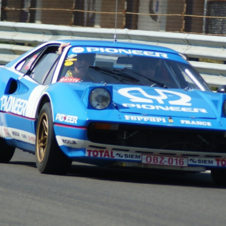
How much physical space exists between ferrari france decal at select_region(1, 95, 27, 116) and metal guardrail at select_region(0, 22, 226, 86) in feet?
12.5

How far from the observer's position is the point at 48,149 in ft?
20.4

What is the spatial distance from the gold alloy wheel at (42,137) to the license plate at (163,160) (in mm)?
929

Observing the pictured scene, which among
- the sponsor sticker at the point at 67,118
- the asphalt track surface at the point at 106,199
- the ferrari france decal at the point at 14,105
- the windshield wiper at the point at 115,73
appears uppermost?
the windshield wiper at the point at 115,73

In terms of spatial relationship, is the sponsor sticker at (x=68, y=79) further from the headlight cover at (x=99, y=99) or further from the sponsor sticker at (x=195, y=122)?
the sponsor sticker at (x=195, y=122)

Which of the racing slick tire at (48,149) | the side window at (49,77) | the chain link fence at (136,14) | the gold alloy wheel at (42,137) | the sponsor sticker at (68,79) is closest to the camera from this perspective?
the racing slick tire at (48,149)

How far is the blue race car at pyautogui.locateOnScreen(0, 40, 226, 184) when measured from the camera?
5.98 meters

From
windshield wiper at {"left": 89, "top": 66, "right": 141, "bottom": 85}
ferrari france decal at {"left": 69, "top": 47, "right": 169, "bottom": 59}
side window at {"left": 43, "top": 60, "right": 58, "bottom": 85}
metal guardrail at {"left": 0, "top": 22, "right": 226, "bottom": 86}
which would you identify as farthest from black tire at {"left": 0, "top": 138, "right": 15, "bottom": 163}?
metal guardrail at {"left": 0, "top": 22, "right": 226, "bottom": 86}

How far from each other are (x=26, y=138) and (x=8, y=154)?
0.87 metres

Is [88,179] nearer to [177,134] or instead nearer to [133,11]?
[177,134]

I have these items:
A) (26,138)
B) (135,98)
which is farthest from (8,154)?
(135,98)

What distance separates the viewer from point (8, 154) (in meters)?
7.81

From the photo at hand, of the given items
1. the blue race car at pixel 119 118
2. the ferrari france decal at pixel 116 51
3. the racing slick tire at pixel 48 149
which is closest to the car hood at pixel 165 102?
the blue race car at pixel 119 118

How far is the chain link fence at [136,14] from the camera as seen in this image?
38.5 feet

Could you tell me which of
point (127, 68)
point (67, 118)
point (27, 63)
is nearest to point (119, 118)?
point (67, 118)
